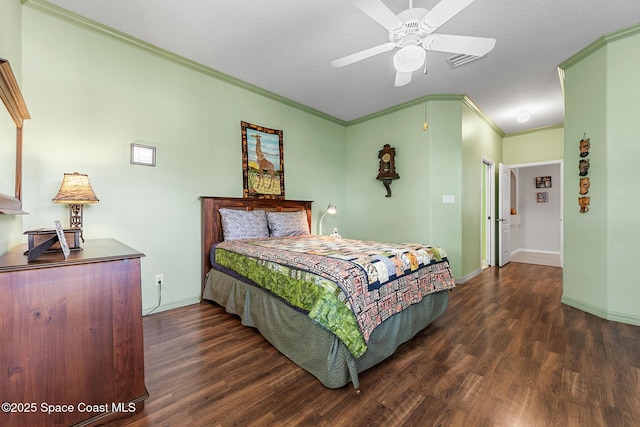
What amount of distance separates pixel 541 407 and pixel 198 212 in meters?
3.26

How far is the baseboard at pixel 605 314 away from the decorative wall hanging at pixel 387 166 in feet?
8.41

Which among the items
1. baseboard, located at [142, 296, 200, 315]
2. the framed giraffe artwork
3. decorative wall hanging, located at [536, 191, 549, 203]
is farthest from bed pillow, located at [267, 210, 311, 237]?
decorative wall hanging, located at [536, 191, 549, 203]

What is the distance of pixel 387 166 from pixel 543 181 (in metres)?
5.25

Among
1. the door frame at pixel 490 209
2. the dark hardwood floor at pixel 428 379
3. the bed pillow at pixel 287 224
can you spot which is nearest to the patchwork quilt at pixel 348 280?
the dark hardwood floor at pixel 428 379

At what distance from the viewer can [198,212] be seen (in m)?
3.04

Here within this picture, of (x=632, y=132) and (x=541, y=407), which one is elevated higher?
(x=632, y=132)

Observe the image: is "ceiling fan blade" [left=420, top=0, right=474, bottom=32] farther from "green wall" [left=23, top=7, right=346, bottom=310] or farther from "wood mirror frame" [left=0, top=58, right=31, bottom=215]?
"green wall" [left=23, top=7, right=346, bottom=310]

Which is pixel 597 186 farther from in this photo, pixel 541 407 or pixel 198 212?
pixel 198 212

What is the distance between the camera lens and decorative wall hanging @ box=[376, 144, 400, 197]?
4195mm

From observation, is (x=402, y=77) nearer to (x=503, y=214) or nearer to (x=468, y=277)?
(x=468, y=277)

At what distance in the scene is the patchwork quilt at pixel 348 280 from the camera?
1547 mm

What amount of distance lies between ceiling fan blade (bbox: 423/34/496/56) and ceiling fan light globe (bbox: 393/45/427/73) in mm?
110

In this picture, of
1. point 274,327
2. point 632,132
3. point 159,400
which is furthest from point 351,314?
point 632,132

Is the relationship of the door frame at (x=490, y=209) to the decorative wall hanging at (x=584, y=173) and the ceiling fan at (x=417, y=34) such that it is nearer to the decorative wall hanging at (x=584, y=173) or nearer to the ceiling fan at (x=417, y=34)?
the decorative wall hanging at (x=584, y=173)
